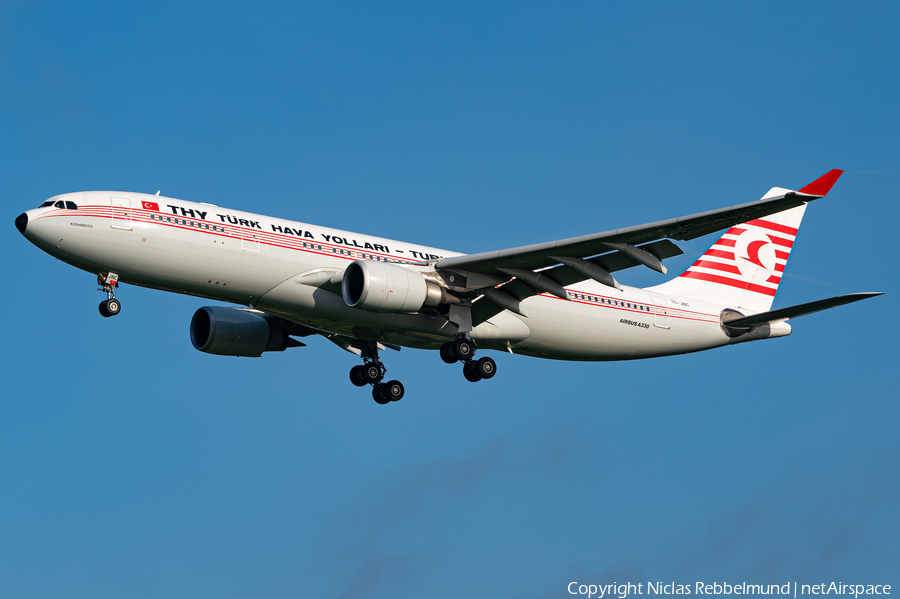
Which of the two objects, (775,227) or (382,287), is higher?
(775,227)

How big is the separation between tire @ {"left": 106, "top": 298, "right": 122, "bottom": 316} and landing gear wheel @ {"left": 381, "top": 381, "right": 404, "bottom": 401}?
38.2 feet

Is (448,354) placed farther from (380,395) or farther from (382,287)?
(380,395)

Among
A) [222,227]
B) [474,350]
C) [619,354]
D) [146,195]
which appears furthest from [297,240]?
[619,354]

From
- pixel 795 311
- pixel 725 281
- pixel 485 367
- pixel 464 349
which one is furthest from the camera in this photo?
pixel 725 281

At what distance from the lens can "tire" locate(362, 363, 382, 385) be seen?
38469 mm

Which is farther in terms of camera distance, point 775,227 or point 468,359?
point 775,227

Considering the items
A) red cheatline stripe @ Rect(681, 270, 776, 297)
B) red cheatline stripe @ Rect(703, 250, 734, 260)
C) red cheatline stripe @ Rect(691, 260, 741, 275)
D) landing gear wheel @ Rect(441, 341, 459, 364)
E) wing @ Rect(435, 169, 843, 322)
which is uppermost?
red cheatline stripe @ Rect(703, 250, 734, 260)

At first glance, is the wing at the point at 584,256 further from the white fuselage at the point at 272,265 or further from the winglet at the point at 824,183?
the white fuselage at the point at 272,265

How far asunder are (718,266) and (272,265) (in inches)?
799

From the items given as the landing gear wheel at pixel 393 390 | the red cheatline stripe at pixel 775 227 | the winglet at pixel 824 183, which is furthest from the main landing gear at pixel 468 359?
the red cheatline stripe at pixel 775 227

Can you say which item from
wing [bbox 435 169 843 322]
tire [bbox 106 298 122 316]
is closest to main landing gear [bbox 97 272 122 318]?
tire [bbox 106 298 122 316]

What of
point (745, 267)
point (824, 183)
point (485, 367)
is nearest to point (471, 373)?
point (485, 367)

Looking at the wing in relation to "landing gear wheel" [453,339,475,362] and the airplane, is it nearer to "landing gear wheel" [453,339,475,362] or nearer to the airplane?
the airplane

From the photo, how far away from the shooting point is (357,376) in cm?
3853
